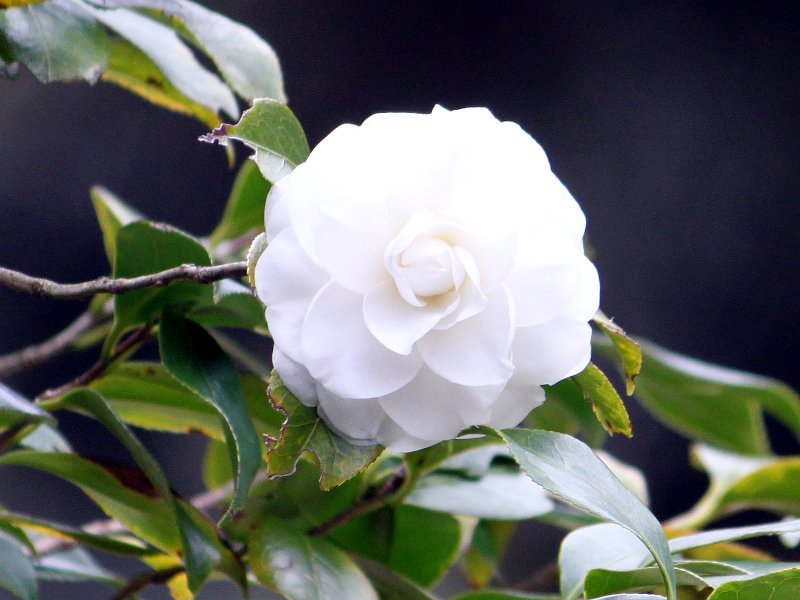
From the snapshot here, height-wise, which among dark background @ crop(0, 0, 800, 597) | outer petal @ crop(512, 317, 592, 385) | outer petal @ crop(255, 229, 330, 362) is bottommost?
outer petal @ crop(512, 317, 592, 385)

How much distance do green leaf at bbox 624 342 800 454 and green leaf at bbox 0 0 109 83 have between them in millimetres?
497

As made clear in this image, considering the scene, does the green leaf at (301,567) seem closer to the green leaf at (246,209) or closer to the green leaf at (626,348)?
the green leaf at (626,348)

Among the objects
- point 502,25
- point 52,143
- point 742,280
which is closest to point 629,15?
point 502,25

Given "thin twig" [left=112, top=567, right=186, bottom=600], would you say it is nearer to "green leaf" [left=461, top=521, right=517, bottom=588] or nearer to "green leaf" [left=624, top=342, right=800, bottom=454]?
"green leaf" [left=461, top=521, right=517, bottom=588]

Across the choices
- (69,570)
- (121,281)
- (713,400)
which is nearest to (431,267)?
(121,281)

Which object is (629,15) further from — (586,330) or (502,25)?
(586,330)

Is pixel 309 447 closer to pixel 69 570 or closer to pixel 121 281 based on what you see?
pixel 121 281

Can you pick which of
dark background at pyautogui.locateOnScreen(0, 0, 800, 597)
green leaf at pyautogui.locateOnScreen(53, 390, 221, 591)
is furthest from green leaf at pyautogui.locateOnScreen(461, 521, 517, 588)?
dark background at pyautogui.locateOnScreen(0, 0, 800, 597)

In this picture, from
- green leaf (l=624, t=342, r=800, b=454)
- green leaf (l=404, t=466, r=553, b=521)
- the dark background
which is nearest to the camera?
green leaf (l=404, t=466, r=553, b=521)

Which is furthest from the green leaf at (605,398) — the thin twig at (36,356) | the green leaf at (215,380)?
the thin twig at (36,356)

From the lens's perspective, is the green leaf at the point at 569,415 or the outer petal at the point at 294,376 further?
the green leaf at the point at 569,415

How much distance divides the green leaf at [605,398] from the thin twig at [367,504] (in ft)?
0.54

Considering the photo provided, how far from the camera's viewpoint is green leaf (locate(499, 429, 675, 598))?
0.98ft

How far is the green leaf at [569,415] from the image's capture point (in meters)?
0.57
